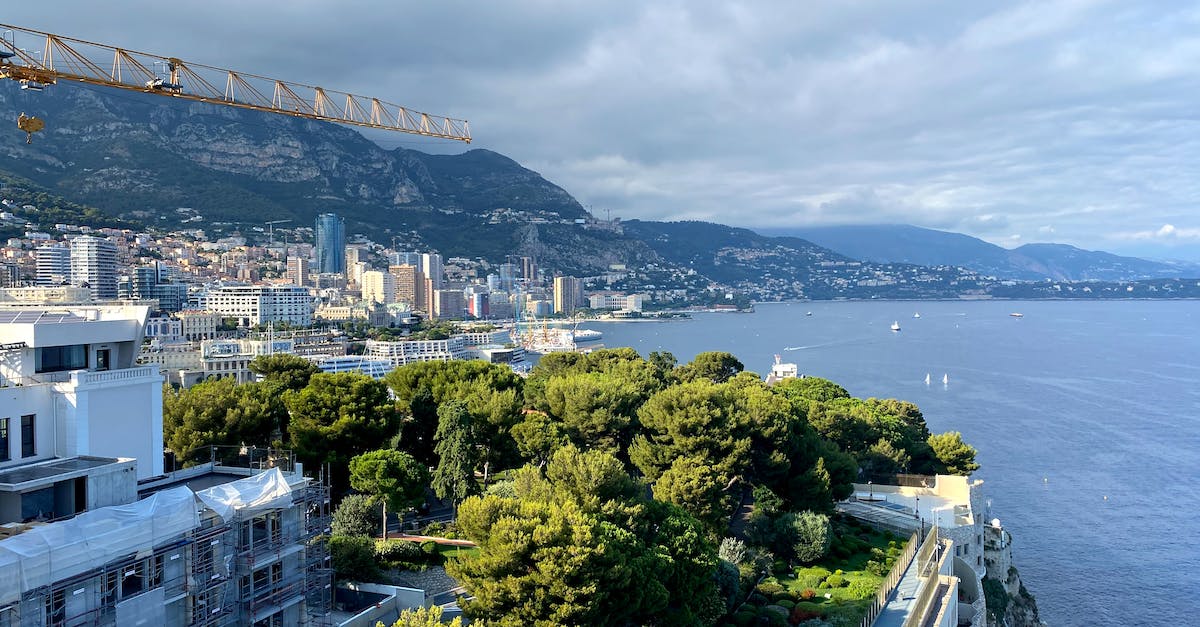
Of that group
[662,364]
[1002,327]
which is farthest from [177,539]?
[1002,327]

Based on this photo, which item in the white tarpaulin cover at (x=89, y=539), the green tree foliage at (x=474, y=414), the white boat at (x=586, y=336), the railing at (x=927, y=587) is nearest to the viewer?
the white tarpaulin cover at (x=89, y=539)

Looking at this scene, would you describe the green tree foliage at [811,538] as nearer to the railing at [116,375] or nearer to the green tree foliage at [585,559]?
the green tree foliage at [585,559]

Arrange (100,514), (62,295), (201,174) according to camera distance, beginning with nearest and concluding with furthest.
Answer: (100,514)
(62,295)
(201,174)

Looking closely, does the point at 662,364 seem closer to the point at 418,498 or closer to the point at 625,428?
the point at 625,428

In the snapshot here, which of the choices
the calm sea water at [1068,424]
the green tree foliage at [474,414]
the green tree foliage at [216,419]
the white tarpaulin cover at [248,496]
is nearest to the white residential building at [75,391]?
the white tarpaulin cover at [248,496]

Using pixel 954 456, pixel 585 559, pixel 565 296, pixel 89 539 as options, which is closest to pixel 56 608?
pixel 89 539
